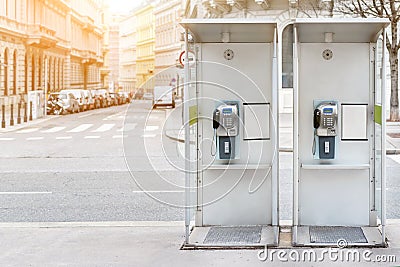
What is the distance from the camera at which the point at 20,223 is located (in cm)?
852

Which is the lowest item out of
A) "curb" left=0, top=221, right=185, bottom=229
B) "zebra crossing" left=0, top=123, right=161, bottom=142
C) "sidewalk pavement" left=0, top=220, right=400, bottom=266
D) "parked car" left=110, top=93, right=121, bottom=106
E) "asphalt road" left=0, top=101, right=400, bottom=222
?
"sidewalk pavement" left=0, top=220, right=400, bottom=266

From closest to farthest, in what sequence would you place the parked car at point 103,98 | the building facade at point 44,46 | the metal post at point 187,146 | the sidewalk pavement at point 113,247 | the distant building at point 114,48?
the sidewalk pavement at point 113,247
the metal post at point 187,146
the building facade at point 44,46
the parked car at point 103,98
the distant building at point 114,48

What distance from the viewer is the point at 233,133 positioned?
775 cm

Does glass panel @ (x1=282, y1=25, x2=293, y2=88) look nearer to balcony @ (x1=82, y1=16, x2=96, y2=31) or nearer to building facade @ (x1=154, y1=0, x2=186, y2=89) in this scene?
balcony @ (x1=82, y1=16, x2=96, y2=31)

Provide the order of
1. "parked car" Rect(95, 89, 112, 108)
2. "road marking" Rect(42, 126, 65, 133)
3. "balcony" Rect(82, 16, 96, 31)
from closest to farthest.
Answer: "road marking" Rect(42, 126, 65, 133) < "parked car" Rect(95, 89, 112, 108) < "balcony" Rect(82, 16, 96, 31)

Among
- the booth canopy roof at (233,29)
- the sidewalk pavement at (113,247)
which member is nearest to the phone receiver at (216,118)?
the booth canopy roof at (233,29)

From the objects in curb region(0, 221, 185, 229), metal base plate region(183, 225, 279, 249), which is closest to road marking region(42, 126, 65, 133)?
curb region(0, 221, 185, 229)

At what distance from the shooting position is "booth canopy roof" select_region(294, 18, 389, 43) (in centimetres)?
676

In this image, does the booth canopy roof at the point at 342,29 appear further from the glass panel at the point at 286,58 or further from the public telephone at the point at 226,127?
the glass panel at the point at 286,58

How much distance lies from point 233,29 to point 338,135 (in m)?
1.62

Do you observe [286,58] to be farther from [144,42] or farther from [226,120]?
[144,42]

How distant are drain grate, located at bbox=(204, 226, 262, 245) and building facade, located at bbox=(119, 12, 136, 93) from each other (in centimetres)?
12548

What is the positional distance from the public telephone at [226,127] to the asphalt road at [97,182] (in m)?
1.84

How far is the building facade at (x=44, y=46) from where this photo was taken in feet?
159
